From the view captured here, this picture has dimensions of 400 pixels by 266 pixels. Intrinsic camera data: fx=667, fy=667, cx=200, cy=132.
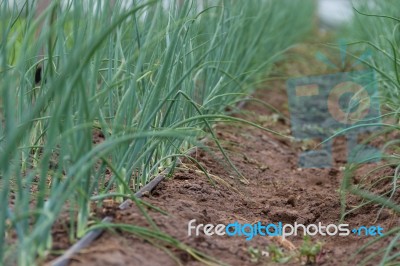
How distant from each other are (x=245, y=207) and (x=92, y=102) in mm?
676

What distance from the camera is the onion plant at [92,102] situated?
4.79 feet

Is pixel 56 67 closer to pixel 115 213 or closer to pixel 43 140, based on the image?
pixel 43 140

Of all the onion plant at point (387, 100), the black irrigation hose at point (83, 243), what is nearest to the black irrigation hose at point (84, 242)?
the black irrigation hose at point (83, 243)

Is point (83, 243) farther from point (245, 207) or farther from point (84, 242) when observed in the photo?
point (245, 207)

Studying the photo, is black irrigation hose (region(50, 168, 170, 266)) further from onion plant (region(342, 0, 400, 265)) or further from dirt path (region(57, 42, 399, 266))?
onion plant (region(342, 0, 400, 265))

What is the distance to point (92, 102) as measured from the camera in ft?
6.11

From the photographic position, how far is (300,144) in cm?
351

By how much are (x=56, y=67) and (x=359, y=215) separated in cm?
111

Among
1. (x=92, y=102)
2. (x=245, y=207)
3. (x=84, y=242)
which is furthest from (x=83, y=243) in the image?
(x=245, y=207)

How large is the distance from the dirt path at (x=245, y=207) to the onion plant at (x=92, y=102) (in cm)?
11

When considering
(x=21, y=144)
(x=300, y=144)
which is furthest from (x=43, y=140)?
(x=300, y=144)

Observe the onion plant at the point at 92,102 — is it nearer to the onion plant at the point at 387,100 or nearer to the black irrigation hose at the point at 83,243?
the black irrigation hose at the point at 83,243

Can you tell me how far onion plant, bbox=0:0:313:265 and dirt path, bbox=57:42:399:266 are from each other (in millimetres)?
108

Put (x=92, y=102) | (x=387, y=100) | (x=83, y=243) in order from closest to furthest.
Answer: (x=83, y=243) → (x=92, y=102) → (x=387, y=100)
